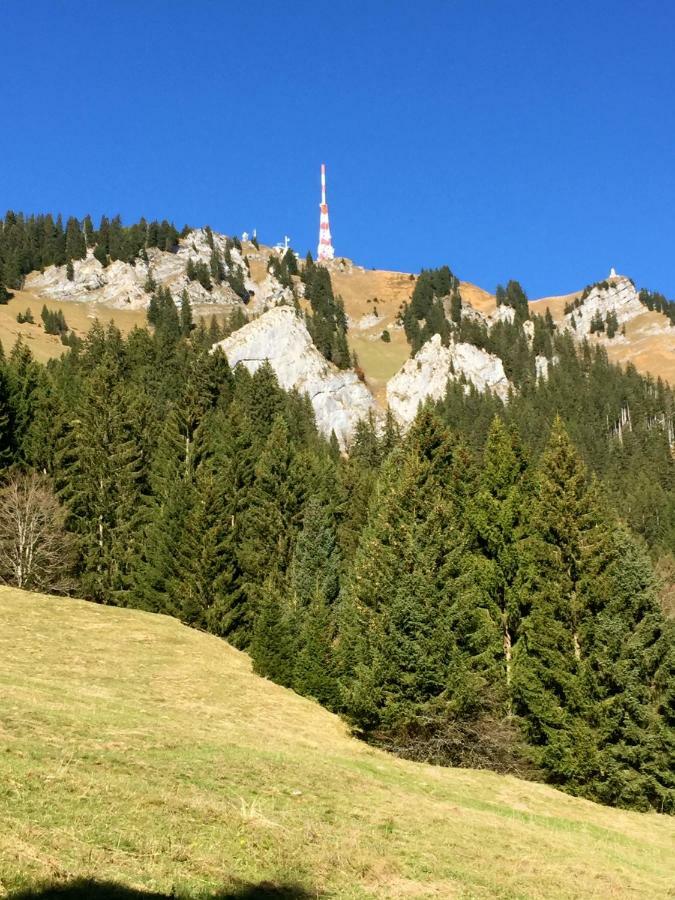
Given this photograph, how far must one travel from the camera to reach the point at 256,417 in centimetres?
8450

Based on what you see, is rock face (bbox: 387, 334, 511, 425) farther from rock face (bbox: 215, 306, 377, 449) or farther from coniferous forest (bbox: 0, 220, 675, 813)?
coniferous forest (bbox: 0, 220, 675, 813)

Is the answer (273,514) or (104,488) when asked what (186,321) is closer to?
(104,488)

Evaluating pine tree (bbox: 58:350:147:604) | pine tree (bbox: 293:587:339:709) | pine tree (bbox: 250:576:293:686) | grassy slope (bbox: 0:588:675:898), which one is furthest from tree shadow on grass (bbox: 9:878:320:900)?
pine tree (bbox: 58:350:147:604)

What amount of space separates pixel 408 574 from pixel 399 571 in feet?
4.13

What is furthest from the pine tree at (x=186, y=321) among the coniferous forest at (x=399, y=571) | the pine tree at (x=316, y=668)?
the pine tree at (x=316, y=668)

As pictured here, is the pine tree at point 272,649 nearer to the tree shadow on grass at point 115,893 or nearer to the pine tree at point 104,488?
the pine tree at point 104,488

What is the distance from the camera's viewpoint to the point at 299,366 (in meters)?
160

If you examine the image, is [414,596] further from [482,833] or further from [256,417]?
[256,417]

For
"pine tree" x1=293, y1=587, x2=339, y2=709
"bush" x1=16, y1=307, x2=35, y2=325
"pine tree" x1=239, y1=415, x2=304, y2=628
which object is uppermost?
"bush" x1=16, y1=307, x2=35, y2=325

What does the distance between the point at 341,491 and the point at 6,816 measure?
61.8m

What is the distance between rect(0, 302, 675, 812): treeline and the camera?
30.1 meters

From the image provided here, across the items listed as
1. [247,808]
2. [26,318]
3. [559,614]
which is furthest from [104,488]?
[26,318]

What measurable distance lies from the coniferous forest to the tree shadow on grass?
1975cm

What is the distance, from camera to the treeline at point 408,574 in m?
30.1
